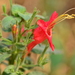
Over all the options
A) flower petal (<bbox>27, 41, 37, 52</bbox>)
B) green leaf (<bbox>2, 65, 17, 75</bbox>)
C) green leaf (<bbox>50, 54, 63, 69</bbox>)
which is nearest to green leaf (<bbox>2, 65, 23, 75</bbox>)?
green leaf (<bbox>2, 65, 17, 75</bbox>)

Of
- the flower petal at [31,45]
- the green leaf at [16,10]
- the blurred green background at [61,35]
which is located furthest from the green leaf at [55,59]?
the green leaf at [16,10]

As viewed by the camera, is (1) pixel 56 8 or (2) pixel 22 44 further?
(1) pixel 56 8

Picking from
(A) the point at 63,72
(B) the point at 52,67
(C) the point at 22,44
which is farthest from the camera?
(A) the point at 63,72

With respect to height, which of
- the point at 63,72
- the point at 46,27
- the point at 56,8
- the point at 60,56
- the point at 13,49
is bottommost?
the point at 63,72

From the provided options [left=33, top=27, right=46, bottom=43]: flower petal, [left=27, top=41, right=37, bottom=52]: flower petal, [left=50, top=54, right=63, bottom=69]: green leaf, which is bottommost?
[left=50, top=54, right=63, bottom=69]: green leaf

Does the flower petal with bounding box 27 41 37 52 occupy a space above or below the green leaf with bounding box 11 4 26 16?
below

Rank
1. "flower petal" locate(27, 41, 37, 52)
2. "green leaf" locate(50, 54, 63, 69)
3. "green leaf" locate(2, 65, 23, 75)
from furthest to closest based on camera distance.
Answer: "green leaf" locate(50, 54, 63, 69)
"flower petal" locate(27, 41, 37, 52)
"green leaf" locate(2, 65, 23, 75)

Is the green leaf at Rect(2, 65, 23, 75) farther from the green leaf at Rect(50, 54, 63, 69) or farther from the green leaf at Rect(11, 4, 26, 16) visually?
the green leaf at Rect(50, 54, 63, 69)

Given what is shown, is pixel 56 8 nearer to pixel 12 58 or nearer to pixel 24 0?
pixel 24 0

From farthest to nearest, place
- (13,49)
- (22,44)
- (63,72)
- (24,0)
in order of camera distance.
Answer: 1. (24,0)
2. (63,72)
3. (13,49)
4. (22,44)

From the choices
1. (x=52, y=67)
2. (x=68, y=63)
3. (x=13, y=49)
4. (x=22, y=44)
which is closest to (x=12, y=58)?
(x=13, y=49)

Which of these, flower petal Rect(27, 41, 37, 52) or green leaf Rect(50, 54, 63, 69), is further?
green leaf Rect(50, 54, 63, 69)
